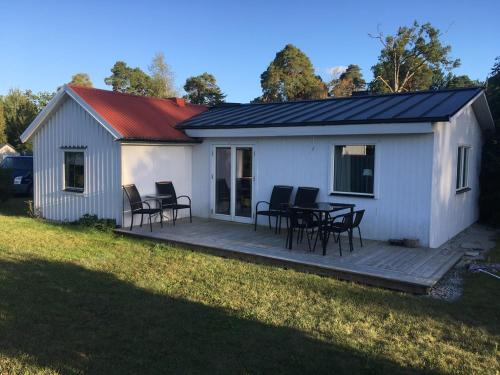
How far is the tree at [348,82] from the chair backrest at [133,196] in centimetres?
3848

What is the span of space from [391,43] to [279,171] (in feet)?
126

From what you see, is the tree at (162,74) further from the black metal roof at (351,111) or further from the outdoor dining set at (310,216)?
the outdoor dining set at (310,216)

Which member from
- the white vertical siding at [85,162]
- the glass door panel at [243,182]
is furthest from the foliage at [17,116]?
the glass door panel at [243,182]

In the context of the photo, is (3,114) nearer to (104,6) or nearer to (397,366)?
(104,6)

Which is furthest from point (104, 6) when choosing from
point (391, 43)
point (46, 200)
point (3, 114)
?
point (391, 43)

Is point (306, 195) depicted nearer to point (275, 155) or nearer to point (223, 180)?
point (275, 155)

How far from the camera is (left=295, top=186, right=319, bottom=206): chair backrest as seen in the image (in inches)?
408

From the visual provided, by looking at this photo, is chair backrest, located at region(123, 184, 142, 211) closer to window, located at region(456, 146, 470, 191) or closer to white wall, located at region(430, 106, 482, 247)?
white wall, located at region(430, 106, 482, 247)

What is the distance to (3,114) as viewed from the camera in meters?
40.6

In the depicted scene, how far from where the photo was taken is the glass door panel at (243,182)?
11688mm

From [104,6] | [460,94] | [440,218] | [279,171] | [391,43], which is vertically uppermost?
[391,43]

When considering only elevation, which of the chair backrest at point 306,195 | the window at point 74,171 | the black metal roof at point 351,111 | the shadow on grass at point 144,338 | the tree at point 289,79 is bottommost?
the shadow on grass at point 144,338

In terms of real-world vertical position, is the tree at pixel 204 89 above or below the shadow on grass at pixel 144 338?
above

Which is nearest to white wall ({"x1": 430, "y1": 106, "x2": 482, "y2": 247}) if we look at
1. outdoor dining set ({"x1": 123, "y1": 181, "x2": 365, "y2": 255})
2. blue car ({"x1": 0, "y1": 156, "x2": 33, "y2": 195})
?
outdoor dining set ({"x1": 123, "y1": 181, "x2": 365, "y2": 255})
